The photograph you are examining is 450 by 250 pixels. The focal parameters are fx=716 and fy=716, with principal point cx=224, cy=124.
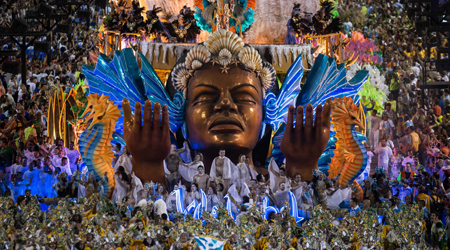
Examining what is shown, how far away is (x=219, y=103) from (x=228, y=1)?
212 centimetres

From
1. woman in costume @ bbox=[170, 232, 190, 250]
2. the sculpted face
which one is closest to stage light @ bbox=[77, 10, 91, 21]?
the sculpted face

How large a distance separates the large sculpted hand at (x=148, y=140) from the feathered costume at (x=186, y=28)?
197 inches

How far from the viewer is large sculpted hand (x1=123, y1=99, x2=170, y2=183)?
9.59m

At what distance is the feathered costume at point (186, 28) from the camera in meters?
14.5

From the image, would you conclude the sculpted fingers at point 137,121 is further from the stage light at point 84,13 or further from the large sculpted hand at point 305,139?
the stage light at point 84,13

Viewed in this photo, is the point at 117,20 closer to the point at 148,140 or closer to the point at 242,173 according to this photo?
the point at 148,140

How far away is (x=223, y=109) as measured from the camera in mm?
10055

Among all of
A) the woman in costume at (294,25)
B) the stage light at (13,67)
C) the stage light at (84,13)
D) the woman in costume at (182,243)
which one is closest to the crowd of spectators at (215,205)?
the woman in costume at (182,243)

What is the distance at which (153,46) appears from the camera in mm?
12266

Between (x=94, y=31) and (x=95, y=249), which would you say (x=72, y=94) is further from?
(x=94, y=31)

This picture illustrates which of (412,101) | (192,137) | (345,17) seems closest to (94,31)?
(345,17)

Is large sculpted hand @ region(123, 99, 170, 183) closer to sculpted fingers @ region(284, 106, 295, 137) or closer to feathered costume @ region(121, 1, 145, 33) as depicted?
sculpted fingers @ region(284, 106, 295, 137)

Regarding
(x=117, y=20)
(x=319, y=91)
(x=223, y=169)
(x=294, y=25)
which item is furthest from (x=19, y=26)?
(x=319, y=91)

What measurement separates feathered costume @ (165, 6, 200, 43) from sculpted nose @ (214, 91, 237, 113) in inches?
183
